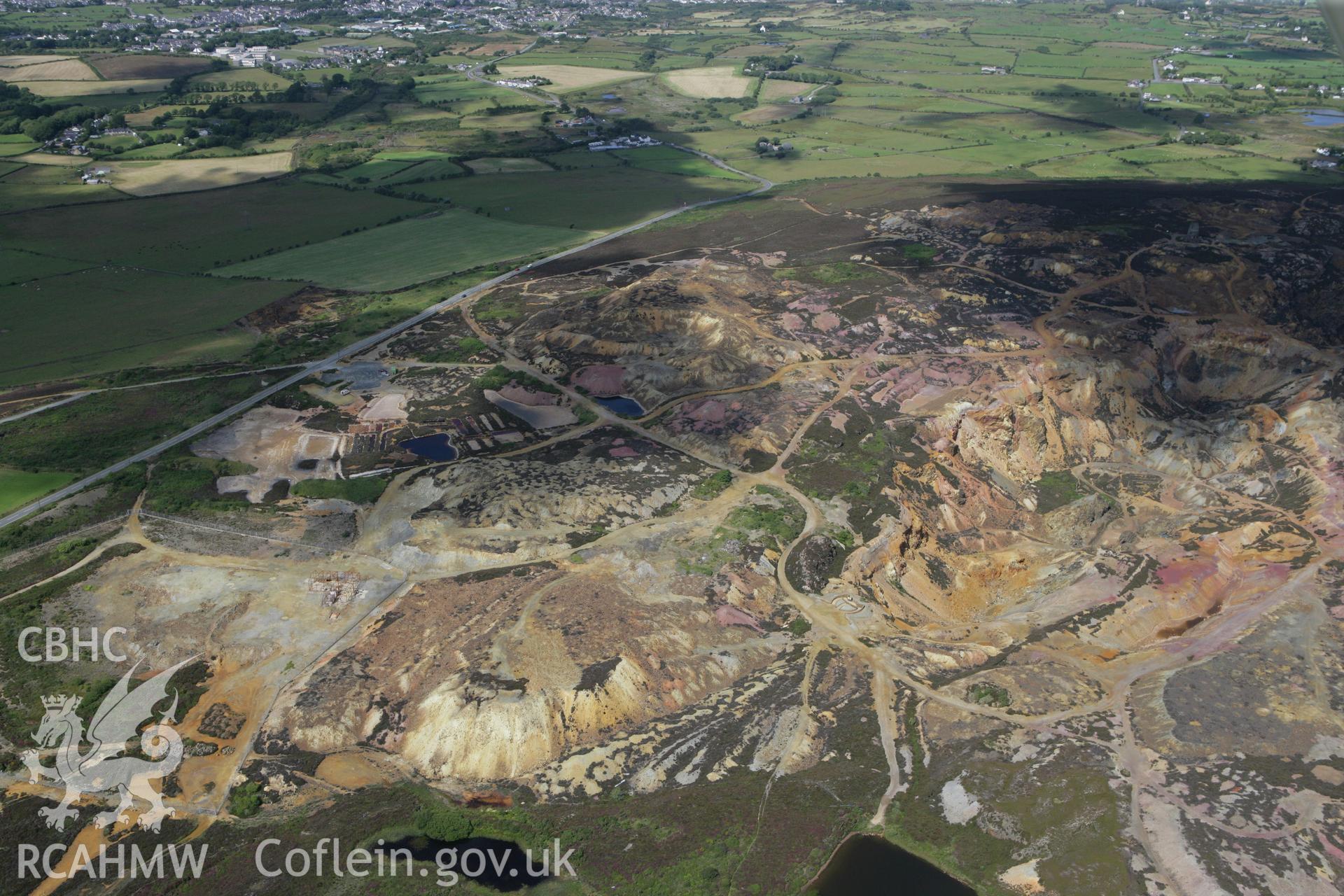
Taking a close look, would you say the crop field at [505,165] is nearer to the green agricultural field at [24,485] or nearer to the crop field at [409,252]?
the crop field at [409,252]

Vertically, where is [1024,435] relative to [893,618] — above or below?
above

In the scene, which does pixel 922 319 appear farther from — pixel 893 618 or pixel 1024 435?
pixel 893 618

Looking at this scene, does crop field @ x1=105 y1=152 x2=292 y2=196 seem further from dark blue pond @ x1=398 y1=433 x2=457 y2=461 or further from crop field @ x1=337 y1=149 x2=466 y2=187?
dark blue pond @ x1=398 y1=433 x2=457 y2=461

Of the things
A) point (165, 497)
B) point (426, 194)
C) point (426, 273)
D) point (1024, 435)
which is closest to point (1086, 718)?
point (1024, 435)

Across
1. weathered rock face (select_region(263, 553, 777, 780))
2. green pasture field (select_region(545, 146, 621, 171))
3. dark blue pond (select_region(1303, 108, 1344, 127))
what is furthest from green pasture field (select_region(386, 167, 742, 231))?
dark blue pond (select_region(1303, 108, 1344, 127))

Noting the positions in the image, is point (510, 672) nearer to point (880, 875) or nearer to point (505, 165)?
point (880, 875)

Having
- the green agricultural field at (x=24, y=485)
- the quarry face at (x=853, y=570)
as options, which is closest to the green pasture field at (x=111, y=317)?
the green agricultural field at (x=24, y=485)
